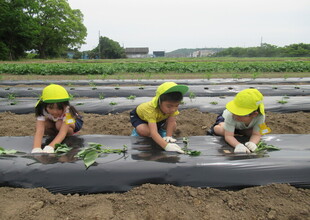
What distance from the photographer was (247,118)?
237cm

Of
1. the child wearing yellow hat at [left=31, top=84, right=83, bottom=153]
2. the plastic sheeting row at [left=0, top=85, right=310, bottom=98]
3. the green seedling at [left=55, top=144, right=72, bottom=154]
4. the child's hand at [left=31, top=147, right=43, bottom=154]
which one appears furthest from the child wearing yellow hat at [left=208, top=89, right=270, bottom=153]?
the plastic sheeting row at [left=0, top=85, right=310, bottom=98]

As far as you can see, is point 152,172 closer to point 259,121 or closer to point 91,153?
point 91,153

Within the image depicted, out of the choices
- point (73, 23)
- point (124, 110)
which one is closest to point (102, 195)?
point (124, 110)

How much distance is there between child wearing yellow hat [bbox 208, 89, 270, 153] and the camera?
221 cm

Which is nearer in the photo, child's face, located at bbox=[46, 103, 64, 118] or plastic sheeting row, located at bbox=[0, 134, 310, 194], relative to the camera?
plastic sheeting row, located at bbox=[0, 134, 310, 194]

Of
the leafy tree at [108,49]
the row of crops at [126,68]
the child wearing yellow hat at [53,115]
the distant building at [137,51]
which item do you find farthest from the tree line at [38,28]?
the child wearing yellow hat at [53,115]

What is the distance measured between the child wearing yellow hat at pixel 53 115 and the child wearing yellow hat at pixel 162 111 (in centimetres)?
79

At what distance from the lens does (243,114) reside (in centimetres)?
222

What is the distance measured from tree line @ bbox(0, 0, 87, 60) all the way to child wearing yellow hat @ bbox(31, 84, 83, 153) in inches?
1207

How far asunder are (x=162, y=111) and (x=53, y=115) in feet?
4.03

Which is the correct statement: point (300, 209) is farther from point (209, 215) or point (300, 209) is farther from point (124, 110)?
point (124, 110)

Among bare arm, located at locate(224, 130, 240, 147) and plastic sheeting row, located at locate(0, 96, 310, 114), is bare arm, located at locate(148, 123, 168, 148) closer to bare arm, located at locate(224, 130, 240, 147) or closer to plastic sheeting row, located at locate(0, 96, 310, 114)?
bare arm, located at locate(224, 130, 240, 147)

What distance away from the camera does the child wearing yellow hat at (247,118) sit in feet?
7.27

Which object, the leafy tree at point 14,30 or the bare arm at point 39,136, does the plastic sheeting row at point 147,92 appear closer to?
the bare arm at point 39,136
